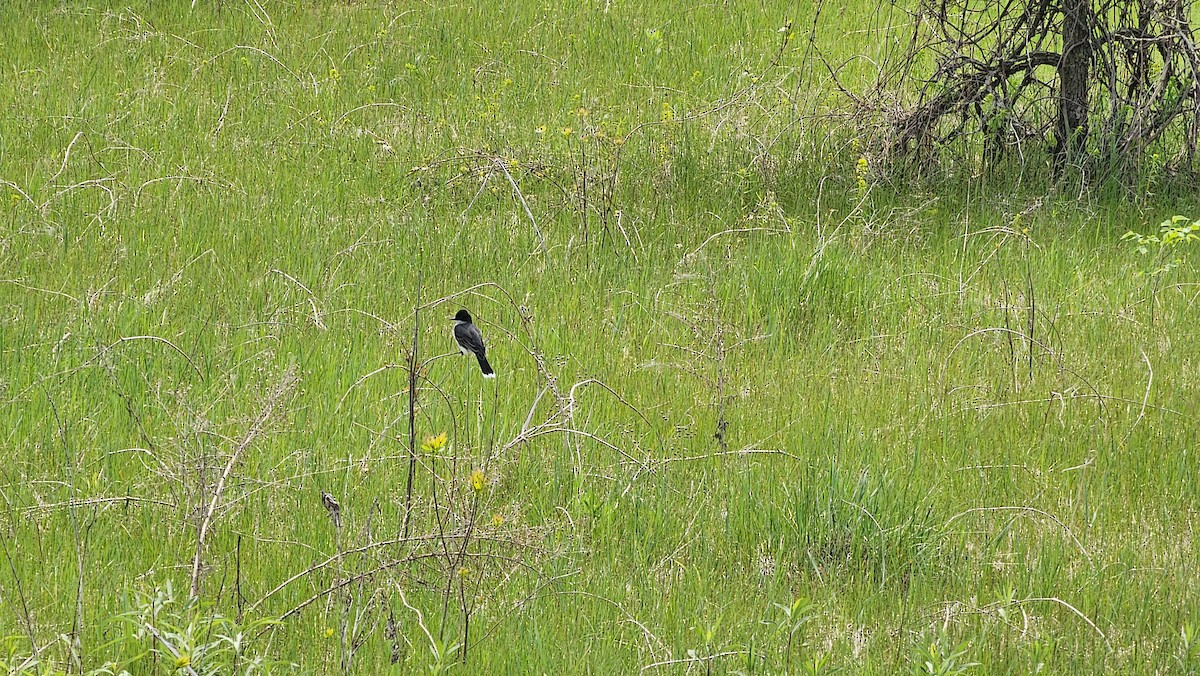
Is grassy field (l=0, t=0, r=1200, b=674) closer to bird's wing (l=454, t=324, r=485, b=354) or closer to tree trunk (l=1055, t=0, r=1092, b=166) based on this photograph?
bird's wing (l=454, t=324, r=485, b=354)

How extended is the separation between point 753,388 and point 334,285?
1970mm

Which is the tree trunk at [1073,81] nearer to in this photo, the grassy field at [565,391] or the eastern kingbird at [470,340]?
the grassy field at [565,391]

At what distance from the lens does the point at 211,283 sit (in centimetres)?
562

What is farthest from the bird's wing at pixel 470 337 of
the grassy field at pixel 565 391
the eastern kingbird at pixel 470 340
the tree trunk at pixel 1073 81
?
the tree trunk at pixel 1073 81

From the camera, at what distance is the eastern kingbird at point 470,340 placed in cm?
466

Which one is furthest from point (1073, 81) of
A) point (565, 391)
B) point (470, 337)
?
point (470, 337)

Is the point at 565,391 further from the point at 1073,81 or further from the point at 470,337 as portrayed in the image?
the point at 1073,81

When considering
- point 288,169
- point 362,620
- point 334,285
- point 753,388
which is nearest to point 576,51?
point 288,169

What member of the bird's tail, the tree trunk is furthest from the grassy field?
the tree trunk

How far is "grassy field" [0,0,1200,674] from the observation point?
3250 millimetres

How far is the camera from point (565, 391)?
4703 millimetres

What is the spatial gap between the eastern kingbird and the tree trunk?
3.41 m

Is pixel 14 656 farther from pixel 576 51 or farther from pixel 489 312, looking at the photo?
pixel 576 51

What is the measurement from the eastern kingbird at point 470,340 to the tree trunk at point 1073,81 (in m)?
3.41
